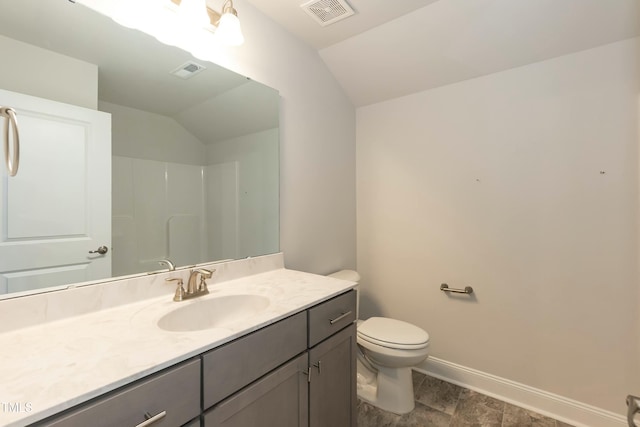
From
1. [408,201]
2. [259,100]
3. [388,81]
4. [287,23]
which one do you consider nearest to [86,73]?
[259,100]

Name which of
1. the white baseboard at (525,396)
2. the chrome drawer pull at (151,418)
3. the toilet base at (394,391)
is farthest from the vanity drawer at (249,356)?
the white baseboard at (525,396)

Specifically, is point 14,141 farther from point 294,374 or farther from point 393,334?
point 393,334

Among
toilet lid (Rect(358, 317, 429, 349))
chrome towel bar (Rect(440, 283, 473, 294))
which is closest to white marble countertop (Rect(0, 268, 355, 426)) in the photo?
toilet lid (Rect(358, 317, 429, 349))

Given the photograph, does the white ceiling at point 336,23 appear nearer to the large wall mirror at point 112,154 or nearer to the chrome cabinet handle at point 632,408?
the large wall mirror at point 112,154

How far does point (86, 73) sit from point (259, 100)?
31.2 inches

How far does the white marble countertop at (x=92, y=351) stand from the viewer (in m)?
0.54

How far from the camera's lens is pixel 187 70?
1.31m

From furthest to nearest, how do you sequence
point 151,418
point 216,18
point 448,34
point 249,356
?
1. point 448,34
2. point 216,18
3. point 249,356
4. point 151,418

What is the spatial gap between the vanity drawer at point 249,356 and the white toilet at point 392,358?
0.76 metres

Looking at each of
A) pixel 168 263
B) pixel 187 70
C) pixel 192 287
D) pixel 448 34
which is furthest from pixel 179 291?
pixel 448 34

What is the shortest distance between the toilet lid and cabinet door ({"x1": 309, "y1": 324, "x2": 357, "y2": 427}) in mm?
356

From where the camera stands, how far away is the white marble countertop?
54 centimetres

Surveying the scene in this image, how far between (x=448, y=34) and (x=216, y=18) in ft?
4.32

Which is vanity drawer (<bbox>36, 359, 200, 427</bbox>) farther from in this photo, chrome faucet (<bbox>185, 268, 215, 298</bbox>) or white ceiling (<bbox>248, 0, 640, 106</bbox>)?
white ceiling (<bbox>248, 0, 640, 106</bbox>)
